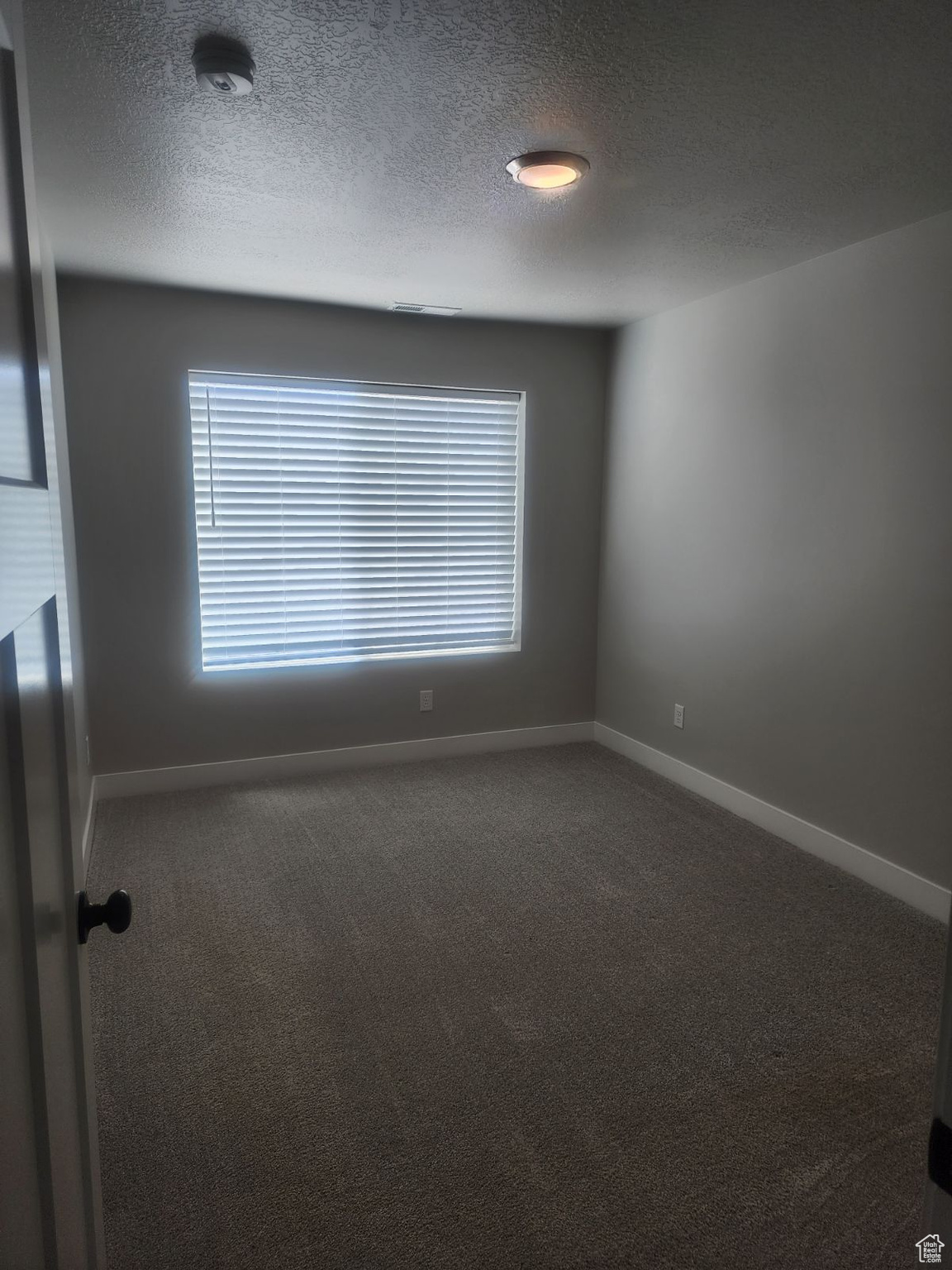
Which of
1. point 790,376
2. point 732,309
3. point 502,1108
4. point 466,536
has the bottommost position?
point 502,1108

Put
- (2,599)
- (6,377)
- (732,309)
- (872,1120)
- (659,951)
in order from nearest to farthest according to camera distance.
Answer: (2,599) < (6,377) < (872,1120) < (659,951) < (732,309)

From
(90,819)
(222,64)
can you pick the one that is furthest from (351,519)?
(222,64)

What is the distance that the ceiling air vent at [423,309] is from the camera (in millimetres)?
3916

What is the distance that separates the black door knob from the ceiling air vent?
3.41 m

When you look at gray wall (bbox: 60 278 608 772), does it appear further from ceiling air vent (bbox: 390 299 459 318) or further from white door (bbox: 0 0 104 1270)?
white door (bbox: 0 0 104 1270)

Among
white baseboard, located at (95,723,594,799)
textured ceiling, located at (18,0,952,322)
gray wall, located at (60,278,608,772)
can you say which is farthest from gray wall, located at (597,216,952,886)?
white baseboard, located at (95,723,594,799)

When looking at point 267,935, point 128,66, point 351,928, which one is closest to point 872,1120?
point 351,928

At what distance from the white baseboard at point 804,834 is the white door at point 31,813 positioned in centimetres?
233

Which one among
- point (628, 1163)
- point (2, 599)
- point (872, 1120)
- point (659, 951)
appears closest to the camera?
point (2, 599)

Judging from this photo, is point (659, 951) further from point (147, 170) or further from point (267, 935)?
point (147, 170)

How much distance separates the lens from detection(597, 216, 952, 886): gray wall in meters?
2.78

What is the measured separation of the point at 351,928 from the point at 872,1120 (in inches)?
63.6

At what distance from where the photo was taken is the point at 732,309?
11.8 feet
